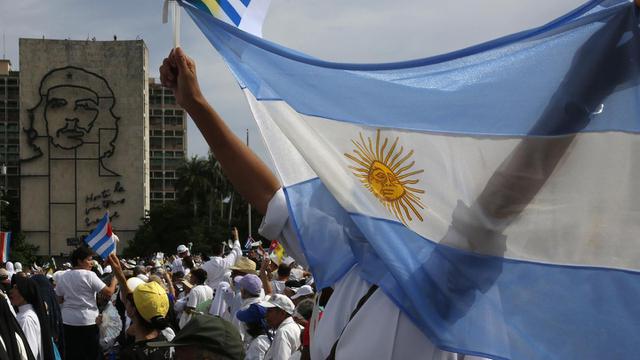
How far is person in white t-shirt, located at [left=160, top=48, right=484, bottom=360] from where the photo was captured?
A: 223 cm

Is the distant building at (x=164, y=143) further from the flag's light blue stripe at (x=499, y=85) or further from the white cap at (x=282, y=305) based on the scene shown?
the flag's light blue stripe at (x=499, y=85)

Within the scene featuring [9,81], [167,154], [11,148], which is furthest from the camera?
[167,154]

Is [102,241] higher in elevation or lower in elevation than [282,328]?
higher

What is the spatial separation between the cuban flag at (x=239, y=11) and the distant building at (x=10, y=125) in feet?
372

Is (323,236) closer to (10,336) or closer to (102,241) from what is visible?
(10,336)

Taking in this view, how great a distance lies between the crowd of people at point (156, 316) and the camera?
3494 millimetres

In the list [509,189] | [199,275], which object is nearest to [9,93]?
[199,275]

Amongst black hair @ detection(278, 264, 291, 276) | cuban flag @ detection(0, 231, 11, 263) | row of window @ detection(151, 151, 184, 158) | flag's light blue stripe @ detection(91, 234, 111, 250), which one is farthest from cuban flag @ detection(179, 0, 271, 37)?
row of window @ detection(151, 151, 184, 158)

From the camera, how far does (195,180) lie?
87.6 metres

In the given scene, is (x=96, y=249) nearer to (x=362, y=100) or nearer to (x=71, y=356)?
(x=71, y=356)

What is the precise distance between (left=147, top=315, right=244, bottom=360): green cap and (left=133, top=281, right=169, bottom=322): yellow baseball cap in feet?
4.33

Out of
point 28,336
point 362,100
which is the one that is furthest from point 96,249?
point 362,100

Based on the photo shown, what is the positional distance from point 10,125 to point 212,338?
390 ft

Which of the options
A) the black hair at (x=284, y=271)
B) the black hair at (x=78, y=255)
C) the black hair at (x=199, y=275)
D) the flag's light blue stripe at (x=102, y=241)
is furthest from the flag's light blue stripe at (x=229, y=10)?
the flag's light blue stripe at (x=102, y=241)
